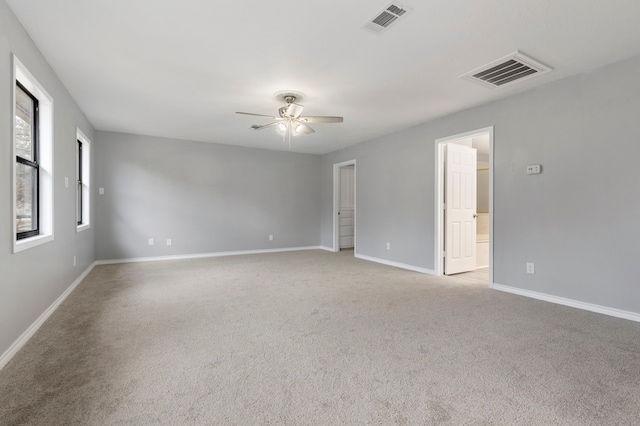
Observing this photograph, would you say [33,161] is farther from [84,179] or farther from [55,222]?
[84,179]

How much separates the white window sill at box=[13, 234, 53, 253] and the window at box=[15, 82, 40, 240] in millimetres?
81

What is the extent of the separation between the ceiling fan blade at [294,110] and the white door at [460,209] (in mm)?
2567

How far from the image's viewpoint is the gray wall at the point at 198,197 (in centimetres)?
571

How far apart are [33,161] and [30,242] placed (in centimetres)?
90

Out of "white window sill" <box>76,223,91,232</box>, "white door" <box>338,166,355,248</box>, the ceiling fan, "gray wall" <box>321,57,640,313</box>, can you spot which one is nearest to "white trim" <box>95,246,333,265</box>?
"white door" <box>338,166,355,248</box>

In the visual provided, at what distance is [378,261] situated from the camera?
19.6 feet

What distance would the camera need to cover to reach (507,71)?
312cm

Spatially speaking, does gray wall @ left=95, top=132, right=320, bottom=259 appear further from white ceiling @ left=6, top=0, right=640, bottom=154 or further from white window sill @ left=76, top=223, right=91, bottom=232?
white ceiling @ left=6, top=0, right=640, bottom=154

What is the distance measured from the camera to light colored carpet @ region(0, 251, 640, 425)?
5.13 ft

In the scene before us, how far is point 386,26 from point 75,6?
2.26 metres

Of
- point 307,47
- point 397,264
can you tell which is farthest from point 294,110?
point 397,264

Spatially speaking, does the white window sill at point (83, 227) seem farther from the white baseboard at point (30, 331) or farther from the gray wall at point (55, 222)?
the white baseboard at point (30, 331)

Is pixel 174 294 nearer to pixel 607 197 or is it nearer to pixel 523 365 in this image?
pixel 523 365

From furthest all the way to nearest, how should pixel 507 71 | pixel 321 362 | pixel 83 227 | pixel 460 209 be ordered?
pixel 460 209
pixel 83 227
pixel 507 71
pixel 321 362
